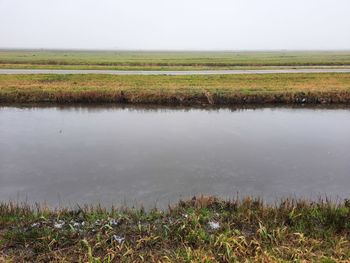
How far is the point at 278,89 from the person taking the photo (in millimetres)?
22906

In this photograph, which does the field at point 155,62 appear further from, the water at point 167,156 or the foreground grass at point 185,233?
the foreground grass at point 185,233

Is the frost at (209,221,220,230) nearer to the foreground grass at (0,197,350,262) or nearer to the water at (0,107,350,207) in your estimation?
the foreground grass at (0,197,350,262)

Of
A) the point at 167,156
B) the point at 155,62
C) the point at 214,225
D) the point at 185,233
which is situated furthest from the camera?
the point at 155,62

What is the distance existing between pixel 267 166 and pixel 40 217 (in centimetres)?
726

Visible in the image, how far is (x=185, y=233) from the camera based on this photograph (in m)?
6.37

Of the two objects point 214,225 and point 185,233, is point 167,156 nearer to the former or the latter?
point 214,225

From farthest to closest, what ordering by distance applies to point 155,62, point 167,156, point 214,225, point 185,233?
point 155,62 < point 167,156 < point 214,225 < point 185,233

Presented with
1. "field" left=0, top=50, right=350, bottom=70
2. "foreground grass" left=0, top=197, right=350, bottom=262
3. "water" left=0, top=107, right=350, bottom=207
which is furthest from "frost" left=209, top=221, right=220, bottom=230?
"field" left=0, top=50, right=350, bottom=70

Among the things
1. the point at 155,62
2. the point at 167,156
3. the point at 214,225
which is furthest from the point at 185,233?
the point at 155,62

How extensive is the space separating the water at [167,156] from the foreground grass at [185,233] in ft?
3.78


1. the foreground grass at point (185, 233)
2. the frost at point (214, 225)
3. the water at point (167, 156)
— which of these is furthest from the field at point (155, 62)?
the frost at point (214, 225)

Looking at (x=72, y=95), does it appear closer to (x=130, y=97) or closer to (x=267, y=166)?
(x=130, y=97)

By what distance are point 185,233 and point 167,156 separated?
534cm

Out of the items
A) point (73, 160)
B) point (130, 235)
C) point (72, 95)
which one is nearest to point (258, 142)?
point (73, 160)
